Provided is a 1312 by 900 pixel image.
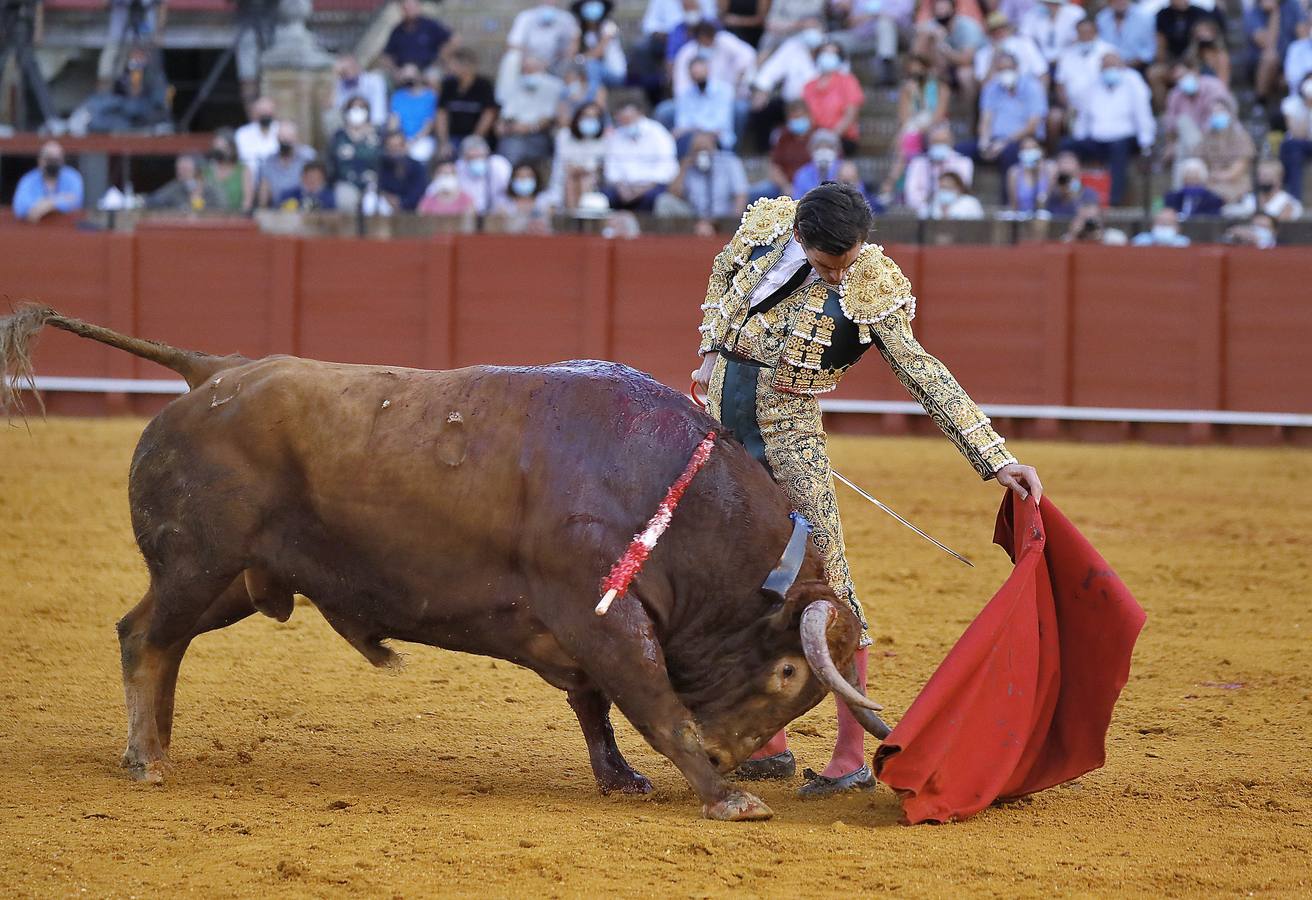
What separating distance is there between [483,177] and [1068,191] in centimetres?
434

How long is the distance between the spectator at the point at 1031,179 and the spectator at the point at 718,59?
2575 mm

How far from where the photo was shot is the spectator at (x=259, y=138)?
13.9m

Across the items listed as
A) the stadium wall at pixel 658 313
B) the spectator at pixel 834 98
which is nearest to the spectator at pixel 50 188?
the stadium wall at pixel 658 313

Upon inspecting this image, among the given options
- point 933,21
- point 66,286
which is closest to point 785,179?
point 933,21

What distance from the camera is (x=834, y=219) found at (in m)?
3.86

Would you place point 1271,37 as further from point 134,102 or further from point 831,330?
point 831,330

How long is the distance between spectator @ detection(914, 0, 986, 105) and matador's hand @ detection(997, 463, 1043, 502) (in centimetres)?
960

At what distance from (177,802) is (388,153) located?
31.8 feet

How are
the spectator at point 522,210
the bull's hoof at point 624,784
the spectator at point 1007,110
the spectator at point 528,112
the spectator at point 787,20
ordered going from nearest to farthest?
1. the bull's hoof at point 624,784
2. the spectator at point 1007,110
3. the spectator at point 522,210
4. the spectator at point 528,112
5. the spectator at point 787,20

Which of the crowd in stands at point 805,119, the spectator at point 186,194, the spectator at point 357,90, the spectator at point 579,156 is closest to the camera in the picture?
the crowd in stands at point 805,119

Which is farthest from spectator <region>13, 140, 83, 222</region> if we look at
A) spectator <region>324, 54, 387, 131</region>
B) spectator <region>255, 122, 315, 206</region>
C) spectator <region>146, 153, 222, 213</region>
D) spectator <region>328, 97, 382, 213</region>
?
spectator <region>324, 54, 387, 131</region>

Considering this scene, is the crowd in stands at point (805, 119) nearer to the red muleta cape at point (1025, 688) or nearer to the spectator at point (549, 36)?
the spectator at point (549, 36)

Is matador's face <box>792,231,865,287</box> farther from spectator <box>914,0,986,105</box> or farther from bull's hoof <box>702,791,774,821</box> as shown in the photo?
spectator <box>914,0,986,105</box>

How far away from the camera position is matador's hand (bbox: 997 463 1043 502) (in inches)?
158
